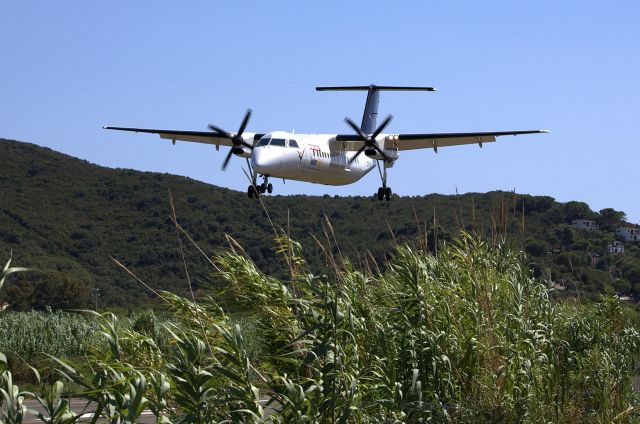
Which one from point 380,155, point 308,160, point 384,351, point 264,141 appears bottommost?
point 384,351

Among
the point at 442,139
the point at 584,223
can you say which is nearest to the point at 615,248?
the point at 442,139

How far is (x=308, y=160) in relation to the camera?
37250 millimetres

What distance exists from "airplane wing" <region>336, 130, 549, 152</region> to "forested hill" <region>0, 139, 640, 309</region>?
6.28 m

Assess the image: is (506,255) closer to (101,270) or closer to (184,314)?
(184,314)

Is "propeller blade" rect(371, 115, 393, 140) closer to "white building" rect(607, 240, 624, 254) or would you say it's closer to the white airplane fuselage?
the white airplane fuselage

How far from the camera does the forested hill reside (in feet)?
199

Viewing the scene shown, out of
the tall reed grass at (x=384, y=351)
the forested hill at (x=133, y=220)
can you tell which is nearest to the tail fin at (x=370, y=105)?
the forested hill at (x=133, y=220)

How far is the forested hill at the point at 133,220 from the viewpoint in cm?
6059

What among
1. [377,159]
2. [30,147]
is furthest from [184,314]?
[30,147]

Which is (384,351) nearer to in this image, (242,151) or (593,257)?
(593,257)

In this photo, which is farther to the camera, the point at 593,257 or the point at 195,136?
the point at 195,136

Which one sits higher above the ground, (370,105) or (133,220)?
(370,105)

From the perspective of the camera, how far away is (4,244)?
81.0 metres

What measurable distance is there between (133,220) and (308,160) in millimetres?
54677
